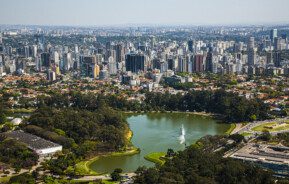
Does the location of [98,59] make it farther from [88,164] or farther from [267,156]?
[267,156]

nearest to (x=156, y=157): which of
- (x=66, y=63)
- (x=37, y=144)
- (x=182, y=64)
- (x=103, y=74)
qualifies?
(x=37, y=144)

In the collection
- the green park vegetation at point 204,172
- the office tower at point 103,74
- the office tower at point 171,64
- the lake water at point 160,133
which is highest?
the office tower at point 171,64

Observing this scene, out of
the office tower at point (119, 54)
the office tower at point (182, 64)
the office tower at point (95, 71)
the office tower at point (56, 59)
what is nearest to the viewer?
the office tower at point (95, 71)

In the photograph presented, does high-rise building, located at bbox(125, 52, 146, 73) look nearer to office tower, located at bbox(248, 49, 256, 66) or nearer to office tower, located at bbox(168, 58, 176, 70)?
office tower, located at bbox(168, 58, 176, 70)

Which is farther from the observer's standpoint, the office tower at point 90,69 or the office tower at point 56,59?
the office tower at point 56,59

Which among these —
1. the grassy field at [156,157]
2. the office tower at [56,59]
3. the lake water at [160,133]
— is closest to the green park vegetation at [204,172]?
the grassy field at [156,157]

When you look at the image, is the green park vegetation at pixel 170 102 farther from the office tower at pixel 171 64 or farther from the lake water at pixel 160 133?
the office tower at pixel 171 64
